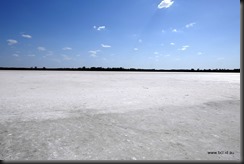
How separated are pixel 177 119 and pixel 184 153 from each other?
5.62 feet

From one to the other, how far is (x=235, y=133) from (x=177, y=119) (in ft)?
4.02

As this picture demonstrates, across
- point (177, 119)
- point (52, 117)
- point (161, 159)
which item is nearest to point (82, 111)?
point (52, 117)

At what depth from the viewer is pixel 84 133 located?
→ 3.18 metres

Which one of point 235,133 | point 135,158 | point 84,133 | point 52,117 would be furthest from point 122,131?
point 235,133

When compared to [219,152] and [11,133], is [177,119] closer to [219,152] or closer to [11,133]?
[219,152]

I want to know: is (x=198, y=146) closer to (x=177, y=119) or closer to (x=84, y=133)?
(x=177, y=119)

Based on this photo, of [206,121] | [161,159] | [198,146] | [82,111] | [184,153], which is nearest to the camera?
[161,159]

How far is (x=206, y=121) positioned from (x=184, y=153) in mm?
1866

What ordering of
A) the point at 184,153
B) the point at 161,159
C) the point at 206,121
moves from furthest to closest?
the point at 206,121, the point at 184,153, the point at 161,159

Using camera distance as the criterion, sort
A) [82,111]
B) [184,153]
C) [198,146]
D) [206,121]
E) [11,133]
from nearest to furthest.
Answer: [184,153] → [198,146] → [11,133] → [206,121] → [82,111]

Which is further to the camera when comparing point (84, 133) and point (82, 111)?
point (82, 111)

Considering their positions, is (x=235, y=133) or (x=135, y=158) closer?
(x=135, y=158)

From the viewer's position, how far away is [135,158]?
2326 mm

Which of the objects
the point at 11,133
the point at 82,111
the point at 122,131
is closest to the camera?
the point at 11,133
